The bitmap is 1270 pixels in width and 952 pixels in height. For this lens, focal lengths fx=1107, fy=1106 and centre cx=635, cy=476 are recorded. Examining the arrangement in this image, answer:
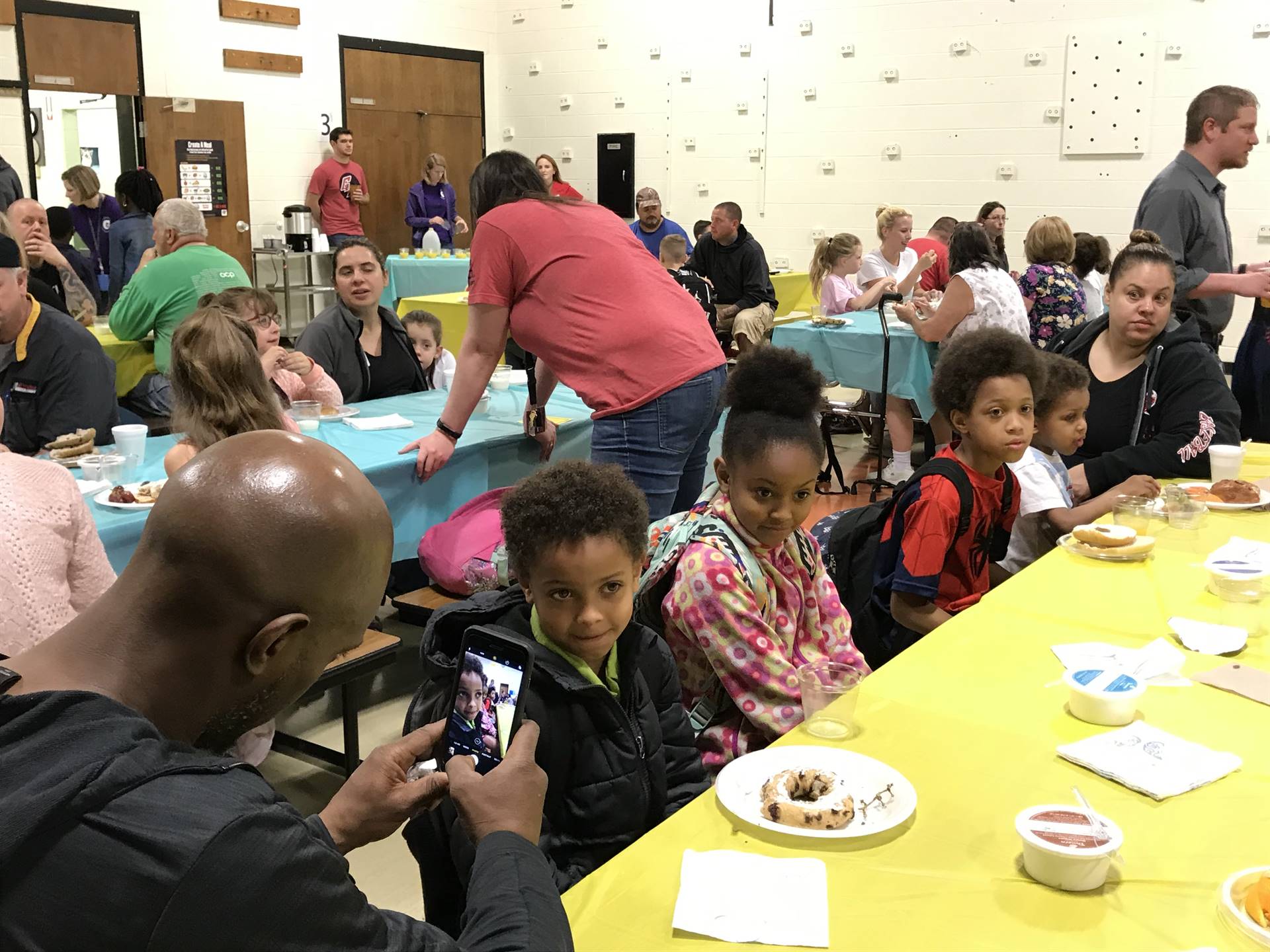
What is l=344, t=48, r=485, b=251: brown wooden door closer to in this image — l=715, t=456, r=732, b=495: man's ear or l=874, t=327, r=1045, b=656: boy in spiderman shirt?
l=874, t=327, r=1045, b=656: boy in spiderman shirt

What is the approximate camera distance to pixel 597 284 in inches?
115

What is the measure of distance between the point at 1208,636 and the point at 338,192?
34.0 feet

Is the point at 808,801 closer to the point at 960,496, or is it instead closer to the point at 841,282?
the point at 960,496

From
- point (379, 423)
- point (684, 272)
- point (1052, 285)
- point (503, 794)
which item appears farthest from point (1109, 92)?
point (503, 794)

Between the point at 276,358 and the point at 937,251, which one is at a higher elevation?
the point at 937,251

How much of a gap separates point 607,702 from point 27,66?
932 cm

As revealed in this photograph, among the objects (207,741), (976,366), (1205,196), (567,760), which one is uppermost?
(1205,196)

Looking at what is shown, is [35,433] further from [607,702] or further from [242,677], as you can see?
[242,677]

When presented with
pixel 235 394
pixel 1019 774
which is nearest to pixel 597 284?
pixel 235 394

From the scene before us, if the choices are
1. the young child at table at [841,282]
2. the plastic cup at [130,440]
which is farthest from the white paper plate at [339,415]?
the young child at table at [841,282]

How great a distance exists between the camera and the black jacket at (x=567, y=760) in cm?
156

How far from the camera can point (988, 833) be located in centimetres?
137

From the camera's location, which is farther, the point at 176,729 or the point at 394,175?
the point at 394,175

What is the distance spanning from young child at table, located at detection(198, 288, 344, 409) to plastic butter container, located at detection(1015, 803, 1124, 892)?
10.2 feet
